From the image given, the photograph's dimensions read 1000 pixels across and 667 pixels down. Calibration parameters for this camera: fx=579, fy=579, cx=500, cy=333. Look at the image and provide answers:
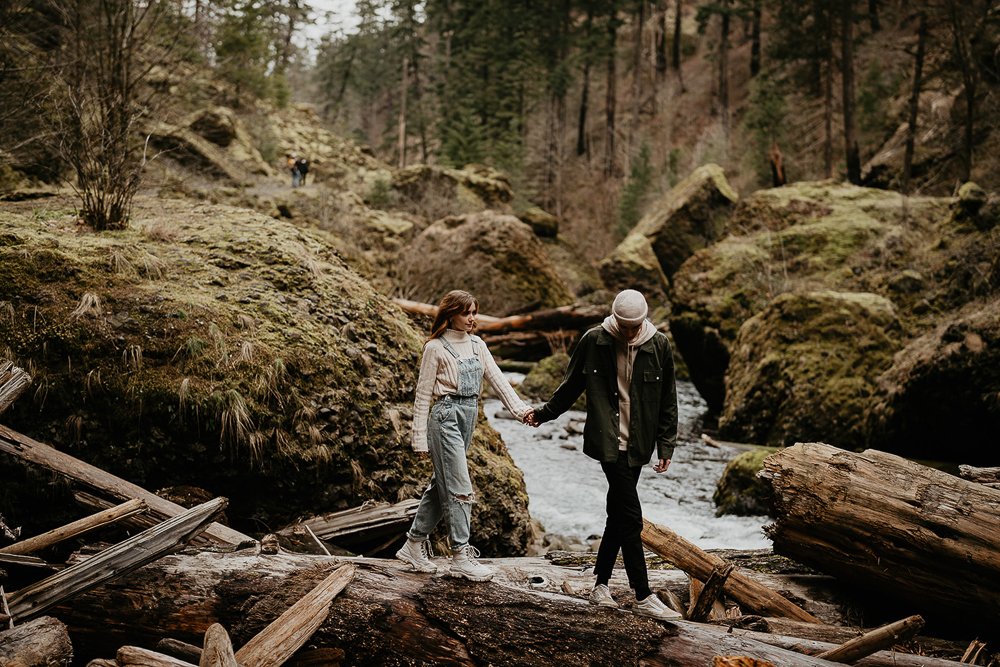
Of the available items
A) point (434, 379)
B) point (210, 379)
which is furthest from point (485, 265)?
point (434, 379)

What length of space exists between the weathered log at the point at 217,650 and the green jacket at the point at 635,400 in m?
2.21

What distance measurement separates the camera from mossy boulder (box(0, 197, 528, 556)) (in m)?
4.44

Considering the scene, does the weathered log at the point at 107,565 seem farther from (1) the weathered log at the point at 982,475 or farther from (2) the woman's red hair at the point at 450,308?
(1) the weathered log at the point at 982,475

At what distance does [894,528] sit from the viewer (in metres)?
3.76

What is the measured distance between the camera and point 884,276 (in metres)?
12.8

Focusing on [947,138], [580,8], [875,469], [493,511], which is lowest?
[493,511]

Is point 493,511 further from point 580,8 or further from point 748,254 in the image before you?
point 580,8

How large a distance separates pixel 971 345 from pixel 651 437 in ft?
19.3

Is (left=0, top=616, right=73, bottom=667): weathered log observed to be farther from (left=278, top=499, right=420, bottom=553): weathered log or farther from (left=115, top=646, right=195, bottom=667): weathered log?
(left=278, top=499, right=420, bottom=553): weathered log

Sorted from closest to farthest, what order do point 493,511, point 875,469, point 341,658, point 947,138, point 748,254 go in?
point 341,658, point 875,469, point 493,511, point 748,254, point 947,138

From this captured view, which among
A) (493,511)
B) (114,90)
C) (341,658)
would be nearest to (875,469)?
(493,511)

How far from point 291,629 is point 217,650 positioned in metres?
0.36

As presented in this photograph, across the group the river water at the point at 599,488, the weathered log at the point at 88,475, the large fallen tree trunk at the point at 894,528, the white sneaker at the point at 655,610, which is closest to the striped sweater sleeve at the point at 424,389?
the weathered log at the point at 88,475

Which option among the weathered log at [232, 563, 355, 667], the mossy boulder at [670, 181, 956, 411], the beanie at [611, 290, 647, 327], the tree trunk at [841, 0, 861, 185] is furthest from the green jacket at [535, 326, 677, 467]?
the tree trunk at [841, 0, 861, 185]
